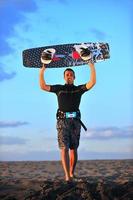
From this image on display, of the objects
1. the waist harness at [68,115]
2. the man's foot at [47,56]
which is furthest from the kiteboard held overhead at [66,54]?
the waist harness at [68,115]

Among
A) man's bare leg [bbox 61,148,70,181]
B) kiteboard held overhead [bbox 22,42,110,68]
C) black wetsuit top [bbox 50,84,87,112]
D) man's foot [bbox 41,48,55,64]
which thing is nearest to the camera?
man's bare leg [bbox 61,148,70,181]

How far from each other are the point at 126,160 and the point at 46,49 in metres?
9.12

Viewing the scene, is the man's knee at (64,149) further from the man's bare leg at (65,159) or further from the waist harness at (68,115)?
the waist harness at (68,115)

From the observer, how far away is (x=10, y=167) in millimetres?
16531

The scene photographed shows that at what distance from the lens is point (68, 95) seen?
7973mm

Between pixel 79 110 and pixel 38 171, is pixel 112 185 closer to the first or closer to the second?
pixel 79 110

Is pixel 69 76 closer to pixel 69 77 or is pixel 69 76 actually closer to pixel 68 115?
pixel 69 77

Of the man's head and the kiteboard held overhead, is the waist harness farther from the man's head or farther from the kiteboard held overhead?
the kiteboard held overhead

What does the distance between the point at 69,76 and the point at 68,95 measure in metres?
0.31

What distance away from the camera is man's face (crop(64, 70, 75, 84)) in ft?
26.2

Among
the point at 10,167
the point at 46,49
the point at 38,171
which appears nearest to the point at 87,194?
the point at 46,49

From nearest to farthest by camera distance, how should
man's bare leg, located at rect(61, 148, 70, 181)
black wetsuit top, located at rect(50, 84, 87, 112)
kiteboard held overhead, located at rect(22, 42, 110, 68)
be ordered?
man's bare leg, located at rect(61, 148, 70, 181)
black wetsuit top, located at rect(50, 84, 87, 112)
kiteboard held overhead, located at rect(22, 42, 110, 68)

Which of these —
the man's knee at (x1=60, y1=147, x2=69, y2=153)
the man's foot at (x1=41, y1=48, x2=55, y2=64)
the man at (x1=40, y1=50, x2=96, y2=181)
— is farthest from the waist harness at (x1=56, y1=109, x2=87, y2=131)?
the man's foot at (x1=41, y1=48, x2=55, y2=64)

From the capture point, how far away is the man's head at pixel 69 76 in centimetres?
799
